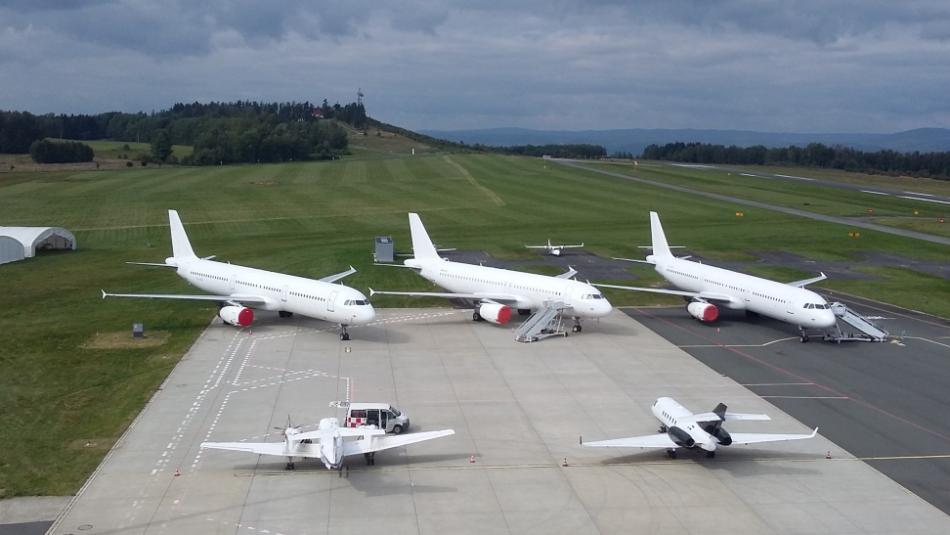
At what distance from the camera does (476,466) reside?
3941 centimetres

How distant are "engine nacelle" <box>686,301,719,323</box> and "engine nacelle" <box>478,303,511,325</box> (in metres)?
14.5

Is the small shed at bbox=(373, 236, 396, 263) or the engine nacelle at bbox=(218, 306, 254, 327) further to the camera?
the small shed at bbox=(373, 236, 396, 263)

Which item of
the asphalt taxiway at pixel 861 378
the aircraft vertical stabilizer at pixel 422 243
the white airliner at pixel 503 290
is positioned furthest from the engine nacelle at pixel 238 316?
the asphalt taxiway at pixel 861 378

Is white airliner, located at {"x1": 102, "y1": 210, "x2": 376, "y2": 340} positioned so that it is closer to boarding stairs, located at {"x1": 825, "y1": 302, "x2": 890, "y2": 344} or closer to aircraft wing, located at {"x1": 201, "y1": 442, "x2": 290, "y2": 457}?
aircraft wing, located at {"x1": 201, "y1": 442, "x2": 290, "y2": 457}

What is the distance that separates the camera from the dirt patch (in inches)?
2383

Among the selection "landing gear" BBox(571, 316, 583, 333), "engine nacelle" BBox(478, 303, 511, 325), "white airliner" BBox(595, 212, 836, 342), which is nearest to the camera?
"white airliner" BBox(595, 212, 836, 342)

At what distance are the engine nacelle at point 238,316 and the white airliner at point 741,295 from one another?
93.1 ft

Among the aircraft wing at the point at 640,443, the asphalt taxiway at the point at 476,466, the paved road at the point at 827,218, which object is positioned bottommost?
the asphalt taxiway at the point at 476,466

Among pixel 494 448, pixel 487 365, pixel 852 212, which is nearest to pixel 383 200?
pixel 852 212

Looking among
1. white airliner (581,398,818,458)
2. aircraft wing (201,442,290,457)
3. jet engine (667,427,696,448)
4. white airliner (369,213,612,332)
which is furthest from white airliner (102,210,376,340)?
jet engine (667,427,696,448)

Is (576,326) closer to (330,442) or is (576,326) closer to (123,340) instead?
(330,442)

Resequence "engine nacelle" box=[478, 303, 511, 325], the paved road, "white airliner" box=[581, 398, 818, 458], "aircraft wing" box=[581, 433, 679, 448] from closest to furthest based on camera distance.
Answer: "aircraft wing" box=[581, 433, 679, 448] < "white airliner" box=[581, 398, 818, 458] < "engine nacelle" box=[478, 303, 511, 325] < the paved road

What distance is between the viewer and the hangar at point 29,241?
312 feet

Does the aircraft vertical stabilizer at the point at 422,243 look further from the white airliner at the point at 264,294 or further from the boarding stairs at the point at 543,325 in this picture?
the boarding stairs at the point at 543,325
